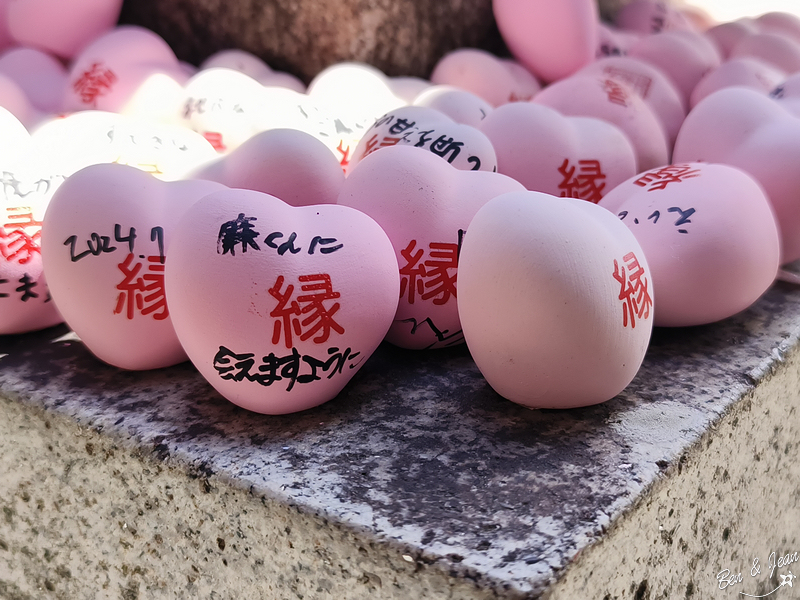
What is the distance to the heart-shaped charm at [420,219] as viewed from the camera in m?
0.65

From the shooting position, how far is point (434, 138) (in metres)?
0.77

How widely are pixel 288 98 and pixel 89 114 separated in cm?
25

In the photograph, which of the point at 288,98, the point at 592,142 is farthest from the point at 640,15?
the point at 288,98

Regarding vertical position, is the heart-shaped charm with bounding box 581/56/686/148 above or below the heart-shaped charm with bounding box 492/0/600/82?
below

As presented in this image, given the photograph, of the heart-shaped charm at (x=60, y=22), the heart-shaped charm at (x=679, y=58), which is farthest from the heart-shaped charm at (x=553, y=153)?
the heart-shaped charm at (x=60, y=22)

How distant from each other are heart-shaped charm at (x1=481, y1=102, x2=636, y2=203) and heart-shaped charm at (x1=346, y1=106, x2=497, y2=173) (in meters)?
0.05

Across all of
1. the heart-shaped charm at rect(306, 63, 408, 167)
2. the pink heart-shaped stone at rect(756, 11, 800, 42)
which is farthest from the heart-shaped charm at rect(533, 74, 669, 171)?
the pink heart-shaped stone at rect(756, 11, 800, 42)

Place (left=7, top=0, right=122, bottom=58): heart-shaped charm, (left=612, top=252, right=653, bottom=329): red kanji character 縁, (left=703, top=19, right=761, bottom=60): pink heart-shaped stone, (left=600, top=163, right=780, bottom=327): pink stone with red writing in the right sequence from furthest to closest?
(left=703, top=19, right=761, bottom=60): pink heart-shaped stone < (left=7, top=0, right=122, bottom=58): heart-shaped charm < (left=600, top=163, right=780, bottom=327): pink stone with red writing < (left=612, top=252, right=653, bottom=329): red kanji character 縁

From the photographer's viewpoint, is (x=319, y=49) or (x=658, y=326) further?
(x=319, y=49)

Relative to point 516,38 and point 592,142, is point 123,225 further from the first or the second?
point 516,38

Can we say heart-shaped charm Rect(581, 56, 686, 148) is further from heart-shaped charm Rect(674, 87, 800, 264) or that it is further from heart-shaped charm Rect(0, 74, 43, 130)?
heart-shaped charm Rect(0, 74, 43, 130)

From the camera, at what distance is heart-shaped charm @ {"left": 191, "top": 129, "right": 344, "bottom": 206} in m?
0.73

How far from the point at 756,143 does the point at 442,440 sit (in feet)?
1.89

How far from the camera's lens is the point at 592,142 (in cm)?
88
